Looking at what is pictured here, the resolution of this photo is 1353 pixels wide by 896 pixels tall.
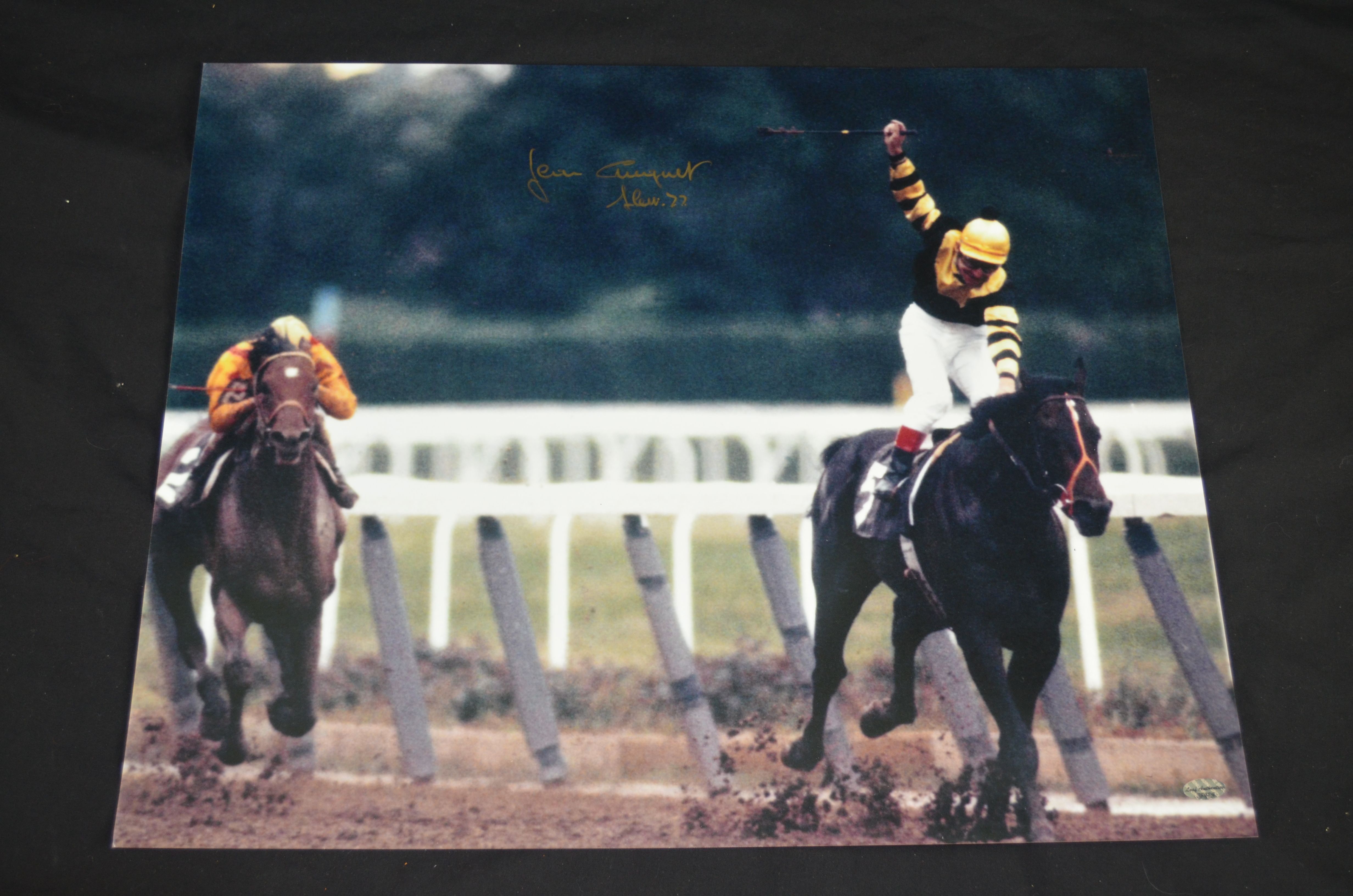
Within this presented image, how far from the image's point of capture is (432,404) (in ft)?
7.65

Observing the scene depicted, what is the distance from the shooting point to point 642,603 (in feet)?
7.34

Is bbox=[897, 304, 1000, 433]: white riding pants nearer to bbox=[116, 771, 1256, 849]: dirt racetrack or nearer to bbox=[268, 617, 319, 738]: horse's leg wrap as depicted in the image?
bbox=[116, 771, 1256, 849]: dirt racetrack

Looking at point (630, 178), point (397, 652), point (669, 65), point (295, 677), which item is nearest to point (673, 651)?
point (397, 652)

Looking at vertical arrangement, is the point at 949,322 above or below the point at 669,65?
below

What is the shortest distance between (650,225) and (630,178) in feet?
0.47

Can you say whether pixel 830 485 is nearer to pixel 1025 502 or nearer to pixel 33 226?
pixel 1025 502

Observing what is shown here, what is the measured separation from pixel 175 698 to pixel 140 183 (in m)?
1.36

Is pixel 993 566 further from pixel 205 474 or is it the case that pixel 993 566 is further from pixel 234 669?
pixel 205 474

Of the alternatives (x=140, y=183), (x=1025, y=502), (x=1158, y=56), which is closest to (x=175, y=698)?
(x=140, y=183)

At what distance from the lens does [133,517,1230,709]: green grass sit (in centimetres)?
221

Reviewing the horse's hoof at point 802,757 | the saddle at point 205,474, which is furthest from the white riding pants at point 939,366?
the saddle at point 205,474
